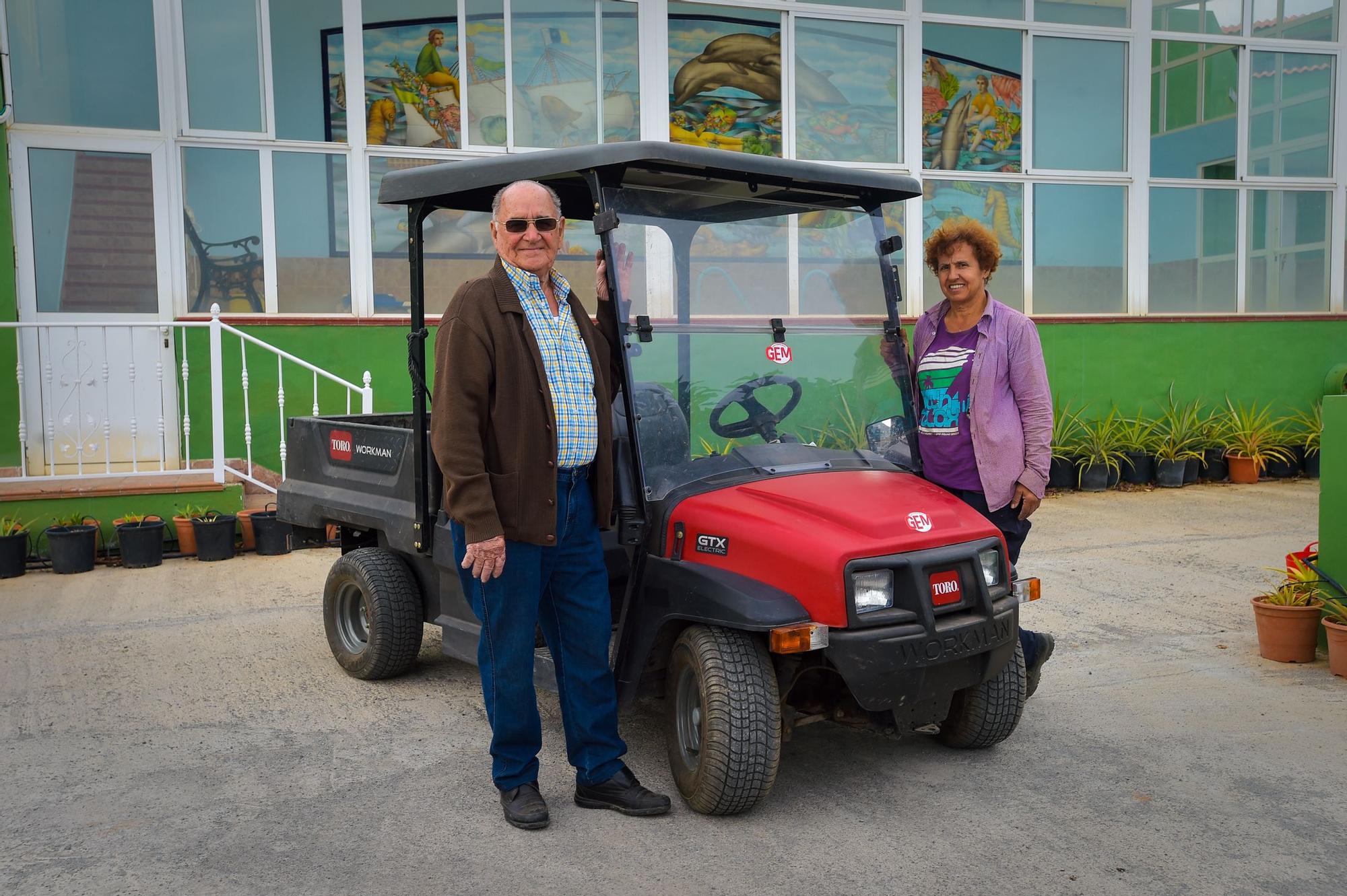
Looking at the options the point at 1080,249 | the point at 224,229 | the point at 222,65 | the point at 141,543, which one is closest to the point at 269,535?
the point at 141,543

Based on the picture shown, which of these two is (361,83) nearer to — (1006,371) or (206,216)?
(206,216)

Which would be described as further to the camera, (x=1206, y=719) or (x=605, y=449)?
(x=1206, y=719)

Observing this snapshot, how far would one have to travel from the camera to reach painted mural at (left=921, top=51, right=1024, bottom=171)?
1121cm

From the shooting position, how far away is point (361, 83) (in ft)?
30.8

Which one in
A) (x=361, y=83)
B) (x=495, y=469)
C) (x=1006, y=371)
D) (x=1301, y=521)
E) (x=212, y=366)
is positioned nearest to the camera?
(x=495, y=469)

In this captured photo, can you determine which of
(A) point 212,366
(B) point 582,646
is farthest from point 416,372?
(A) point 212,366

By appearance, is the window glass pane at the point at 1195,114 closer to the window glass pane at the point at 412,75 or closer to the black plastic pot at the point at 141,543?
the window glass pane at the point at 412,75

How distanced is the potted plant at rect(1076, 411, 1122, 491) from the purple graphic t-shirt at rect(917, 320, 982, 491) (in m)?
6.66

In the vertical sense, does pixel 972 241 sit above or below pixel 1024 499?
above

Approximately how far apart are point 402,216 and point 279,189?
1.00m

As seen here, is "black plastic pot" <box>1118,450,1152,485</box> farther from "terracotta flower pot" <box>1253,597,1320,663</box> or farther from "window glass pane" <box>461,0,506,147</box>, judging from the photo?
"window glass pane" <box>461,0,506,147</box>

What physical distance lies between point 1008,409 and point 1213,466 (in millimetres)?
7870

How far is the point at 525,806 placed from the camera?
11.5ft

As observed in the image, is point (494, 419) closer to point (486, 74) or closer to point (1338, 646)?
point (1338, 646)
